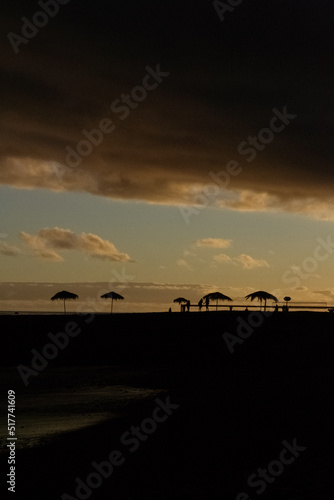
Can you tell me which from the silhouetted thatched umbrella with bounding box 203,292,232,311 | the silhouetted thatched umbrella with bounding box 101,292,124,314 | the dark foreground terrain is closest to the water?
the dark foreground terrain

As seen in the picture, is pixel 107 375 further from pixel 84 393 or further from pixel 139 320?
pixel 139 320

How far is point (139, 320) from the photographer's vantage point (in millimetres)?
40406

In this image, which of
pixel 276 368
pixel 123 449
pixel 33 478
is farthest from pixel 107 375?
pixel 33 478

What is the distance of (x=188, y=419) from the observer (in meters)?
13.9

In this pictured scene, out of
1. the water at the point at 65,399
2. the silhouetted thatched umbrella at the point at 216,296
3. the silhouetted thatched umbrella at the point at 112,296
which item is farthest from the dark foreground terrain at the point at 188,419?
the silhouetted thatched umbrella at the point at 112,296

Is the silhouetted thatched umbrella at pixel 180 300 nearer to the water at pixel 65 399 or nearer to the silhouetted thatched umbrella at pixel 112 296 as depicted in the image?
the silhouetted thatched umbrella at pixel 112 296

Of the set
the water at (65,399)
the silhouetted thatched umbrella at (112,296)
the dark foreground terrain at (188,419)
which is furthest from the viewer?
the silhouetted thatched umbrella at (112,296)

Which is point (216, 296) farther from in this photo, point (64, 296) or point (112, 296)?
point (64, 296)

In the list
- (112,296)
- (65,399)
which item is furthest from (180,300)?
(65,399)

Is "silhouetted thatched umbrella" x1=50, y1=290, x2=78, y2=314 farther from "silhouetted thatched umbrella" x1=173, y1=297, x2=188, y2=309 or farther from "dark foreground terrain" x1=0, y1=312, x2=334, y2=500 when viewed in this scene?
"dark foreground terrain" x1=0, y1=312, x2=334, y2=500

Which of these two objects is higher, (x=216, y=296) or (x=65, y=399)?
(x=216, y=296)

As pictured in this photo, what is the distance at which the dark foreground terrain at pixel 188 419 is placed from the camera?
357 inches

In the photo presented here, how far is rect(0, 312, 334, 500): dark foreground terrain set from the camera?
9.06 meters

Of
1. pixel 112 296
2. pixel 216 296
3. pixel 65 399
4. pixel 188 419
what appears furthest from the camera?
pixel 112 296
